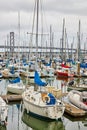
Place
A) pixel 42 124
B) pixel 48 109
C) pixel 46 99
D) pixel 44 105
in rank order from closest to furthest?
pixel 48 109
pixel 44 105
pixel 42 124
pixel 46 99

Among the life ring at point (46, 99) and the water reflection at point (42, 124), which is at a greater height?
the life ring at point (46, 99)

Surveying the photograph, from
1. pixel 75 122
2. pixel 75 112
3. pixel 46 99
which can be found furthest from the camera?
pixel 75 112

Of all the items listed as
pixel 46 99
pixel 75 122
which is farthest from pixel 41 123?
pixel 75 122

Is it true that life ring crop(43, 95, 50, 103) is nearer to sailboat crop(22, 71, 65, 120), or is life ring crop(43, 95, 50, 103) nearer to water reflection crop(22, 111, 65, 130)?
sailboat crop(22, 71, 65, 120)

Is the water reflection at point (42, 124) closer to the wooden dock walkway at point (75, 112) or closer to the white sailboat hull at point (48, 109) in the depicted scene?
the white sailboat hull at point (48, 109)

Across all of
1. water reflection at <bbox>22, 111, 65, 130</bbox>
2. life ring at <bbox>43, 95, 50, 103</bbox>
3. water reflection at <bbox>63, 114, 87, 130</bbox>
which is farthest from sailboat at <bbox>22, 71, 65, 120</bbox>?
water reflection at <bbox>63, 114, 87, 130</bbox>

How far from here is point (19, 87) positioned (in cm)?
3216

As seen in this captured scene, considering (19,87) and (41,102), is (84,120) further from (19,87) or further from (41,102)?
(19,87)

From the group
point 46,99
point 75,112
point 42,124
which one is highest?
point 46,99

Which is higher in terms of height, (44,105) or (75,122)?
(44,105)

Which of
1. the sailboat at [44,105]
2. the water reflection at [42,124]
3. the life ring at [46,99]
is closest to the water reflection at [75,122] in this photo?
the water reflection at [42,124]

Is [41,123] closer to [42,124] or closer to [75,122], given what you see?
[42,124]

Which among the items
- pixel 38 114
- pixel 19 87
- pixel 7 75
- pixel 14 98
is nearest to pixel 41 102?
pixel 38 114

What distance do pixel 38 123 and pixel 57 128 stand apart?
1488 millimetres
